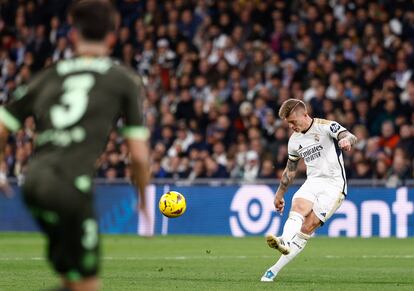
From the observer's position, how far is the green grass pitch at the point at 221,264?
1229cm

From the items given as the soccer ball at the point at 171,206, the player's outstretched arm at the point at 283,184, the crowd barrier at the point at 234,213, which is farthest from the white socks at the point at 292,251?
the crowd barrier at the point at 234,213

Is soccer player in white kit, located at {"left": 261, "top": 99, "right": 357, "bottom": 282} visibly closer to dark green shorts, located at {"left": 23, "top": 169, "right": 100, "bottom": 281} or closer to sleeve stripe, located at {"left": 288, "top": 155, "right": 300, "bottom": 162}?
sleeve stripe, located at {"left": 288, "top": 155, "right": 300, "bottom": 162}

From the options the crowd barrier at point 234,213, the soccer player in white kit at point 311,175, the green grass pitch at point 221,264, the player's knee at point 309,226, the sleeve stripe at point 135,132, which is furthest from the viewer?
the crowd barrier at point 234,213

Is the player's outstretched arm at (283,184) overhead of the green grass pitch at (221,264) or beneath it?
overhead

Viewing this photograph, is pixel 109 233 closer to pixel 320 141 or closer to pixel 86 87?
pixel 320 141

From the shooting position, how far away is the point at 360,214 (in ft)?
73.7

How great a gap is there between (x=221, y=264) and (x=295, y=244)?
103 inches

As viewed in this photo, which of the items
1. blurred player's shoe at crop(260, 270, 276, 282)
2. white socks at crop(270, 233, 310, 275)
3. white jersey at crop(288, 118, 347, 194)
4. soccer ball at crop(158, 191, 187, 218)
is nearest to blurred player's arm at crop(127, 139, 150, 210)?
blurred player's shoe at crop(260, 270, 276, 282)

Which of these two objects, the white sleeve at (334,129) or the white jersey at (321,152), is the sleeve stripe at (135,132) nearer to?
the white sleeve at (334,129)

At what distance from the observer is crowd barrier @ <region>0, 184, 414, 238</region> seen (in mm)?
22203

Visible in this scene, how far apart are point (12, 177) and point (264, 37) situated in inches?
274

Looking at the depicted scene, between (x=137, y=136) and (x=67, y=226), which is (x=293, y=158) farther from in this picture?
(x=67, y=226)

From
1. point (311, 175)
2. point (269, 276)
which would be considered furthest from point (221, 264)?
point (269, 276)

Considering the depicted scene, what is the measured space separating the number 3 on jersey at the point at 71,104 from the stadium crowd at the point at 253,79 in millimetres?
16549
